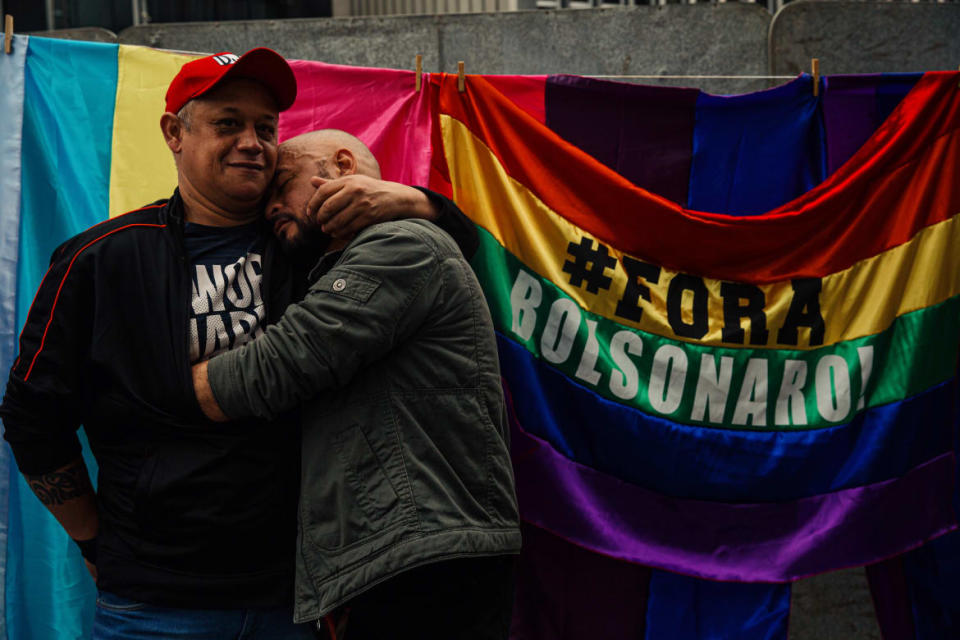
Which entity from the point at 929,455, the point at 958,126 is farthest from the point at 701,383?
the point at 958,126

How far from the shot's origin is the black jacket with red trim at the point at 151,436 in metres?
1.94

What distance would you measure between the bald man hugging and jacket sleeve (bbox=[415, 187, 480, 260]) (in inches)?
6.9

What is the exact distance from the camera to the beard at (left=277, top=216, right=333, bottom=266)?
2.10 meters

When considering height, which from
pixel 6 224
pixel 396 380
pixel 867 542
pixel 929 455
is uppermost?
pixel 6 224

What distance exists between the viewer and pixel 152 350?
196 centimetres

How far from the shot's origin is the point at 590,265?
2928 mm

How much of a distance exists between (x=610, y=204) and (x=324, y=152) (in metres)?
1.08

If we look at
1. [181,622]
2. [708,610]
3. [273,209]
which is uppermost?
[273,209]

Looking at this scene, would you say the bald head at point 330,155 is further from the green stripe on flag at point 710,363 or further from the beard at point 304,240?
the green stripe on flag at point 710,363

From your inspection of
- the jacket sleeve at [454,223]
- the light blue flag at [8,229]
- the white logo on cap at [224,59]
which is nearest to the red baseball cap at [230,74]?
the white logo on cap at [224,59]

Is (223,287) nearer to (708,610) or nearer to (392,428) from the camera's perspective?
(392,428)

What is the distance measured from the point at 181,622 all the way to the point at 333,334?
0.76 m

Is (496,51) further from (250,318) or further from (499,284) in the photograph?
(250,318)

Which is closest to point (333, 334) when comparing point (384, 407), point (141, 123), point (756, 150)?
point (384, 407)
